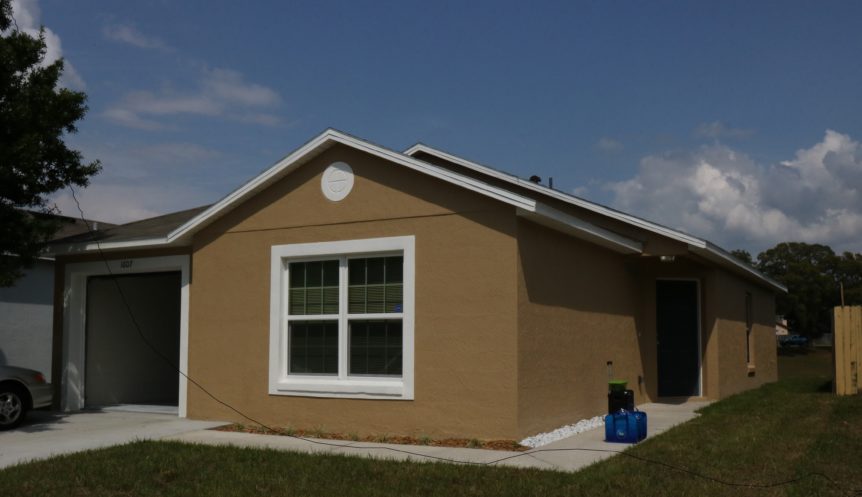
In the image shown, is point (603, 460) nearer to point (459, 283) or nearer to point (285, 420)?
point (459, 283)

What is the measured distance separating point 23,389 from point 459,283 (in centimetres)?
672

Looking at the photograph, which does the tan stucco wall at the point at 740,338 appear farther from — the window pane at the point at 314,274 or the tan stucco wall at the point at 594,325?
the window pane at the point at 314,274

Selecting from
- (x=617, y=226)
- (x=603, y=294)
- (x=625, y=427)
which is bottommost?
(x=625, y=427)

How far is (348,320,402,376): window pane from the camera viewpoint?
429 inches

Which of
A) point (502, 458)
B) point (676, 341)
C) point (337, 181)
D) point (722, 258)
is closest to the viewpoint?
point (502, 458)

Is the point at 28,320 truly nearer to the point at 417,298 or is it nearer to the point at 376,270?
the point at 376,270

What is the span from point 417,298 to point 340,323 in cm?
126

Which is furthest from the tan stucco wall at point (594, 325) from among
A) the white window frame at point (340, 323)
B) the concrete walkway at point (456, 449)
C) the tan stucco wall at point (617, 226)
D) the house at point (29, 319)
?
the house at point (29, 319)

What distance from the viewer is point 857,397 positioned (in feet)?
49.2

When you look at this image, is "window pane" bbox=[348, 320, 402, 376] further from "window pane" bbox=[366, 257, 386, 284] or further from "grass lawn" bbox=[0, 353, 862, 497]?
"grass lawn" bbox=[0, 353, 862, 497]

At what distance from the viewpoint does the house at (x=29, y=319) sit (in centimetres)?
1881

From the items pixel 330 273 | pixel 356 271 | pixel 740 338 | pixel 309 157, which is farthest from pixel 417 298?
pixel 740 338

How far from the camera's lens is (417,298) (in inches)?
419

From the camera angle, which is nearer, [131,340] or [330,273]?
[330,273]
